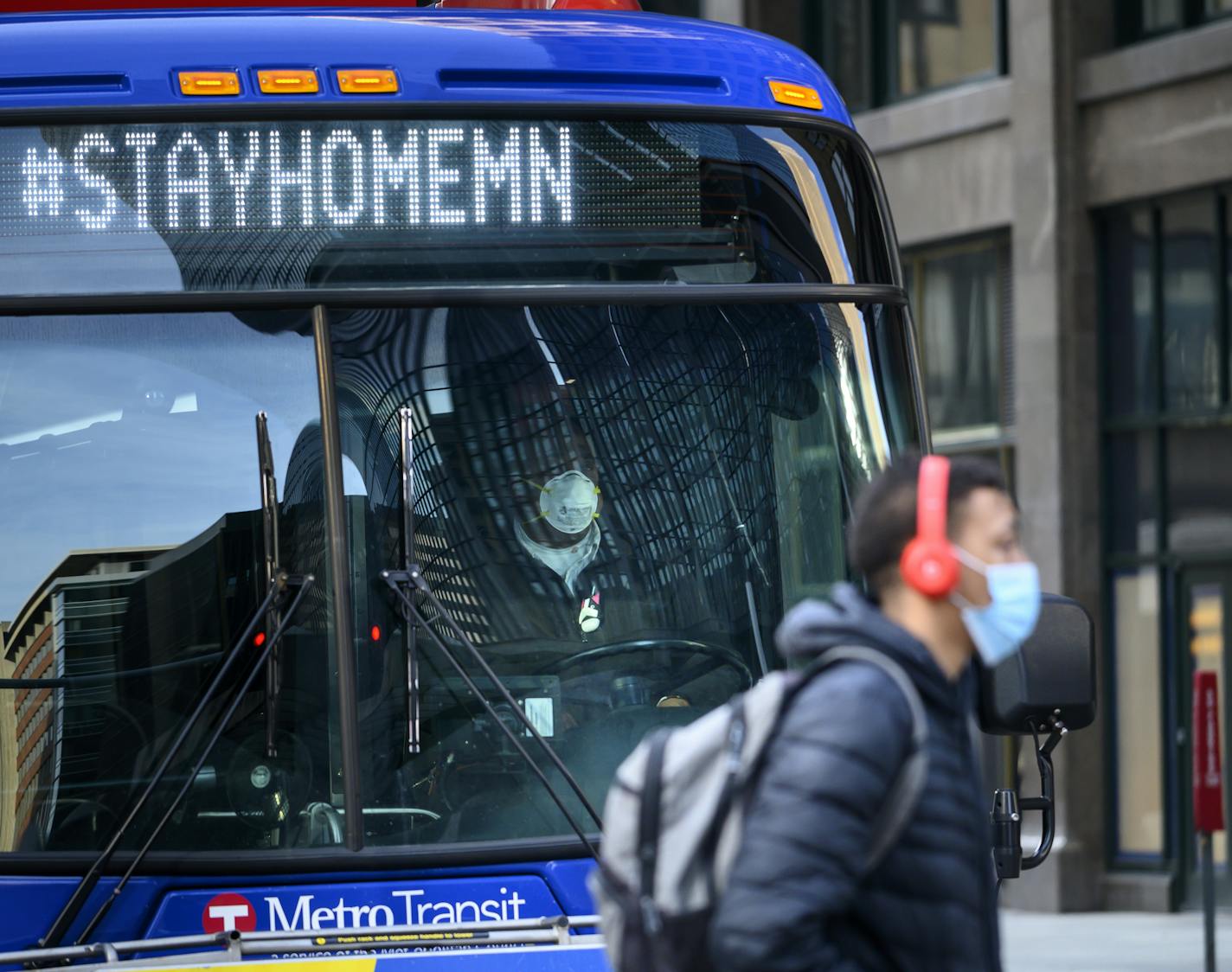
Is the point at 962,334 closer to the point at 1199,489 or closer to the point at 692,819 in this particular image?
the point at 1199,489

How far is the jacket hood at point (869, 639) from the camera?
Result: 7.88ft

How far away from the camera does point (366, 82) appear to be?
4.49 meters

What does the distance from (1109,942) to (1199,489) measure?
3.59m

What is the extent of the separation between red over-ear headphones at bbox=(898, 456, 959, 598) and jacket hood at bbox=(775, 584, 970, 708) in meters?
0.06

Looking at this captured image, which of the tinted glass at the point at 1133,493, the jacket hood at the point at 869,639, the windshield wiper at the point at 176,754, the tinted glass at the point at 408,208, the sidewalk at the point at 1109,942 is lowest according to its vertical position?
the sidewalk at the point at 1109,942

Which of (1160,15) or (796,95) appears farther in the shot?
(1160,15)

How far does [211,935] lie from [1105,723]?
13.3 metres

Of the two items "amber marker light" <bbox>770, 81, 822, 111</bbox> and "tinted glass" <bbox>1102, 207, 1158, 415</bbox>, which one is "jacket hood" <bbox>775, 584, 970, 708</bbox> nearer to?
"amber marker light" <bbox>770, 81, 822, 111</bbox>

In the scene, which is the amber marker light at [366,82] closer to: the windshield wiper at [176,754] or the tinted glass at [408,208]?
the tinted glass at [408,208]

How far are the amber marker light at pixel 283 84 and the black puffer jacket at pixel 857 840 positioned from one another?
94.6 inches

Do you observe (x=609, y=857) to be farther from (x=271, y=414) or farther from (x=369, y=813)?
(x=271, y=414)

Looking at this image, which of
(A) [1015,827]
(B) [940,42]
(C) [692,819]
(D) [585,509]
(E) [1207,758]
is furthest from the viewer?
(B) [940,42]

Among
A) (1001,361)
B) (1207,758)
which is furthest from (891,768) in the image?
(1001,361)

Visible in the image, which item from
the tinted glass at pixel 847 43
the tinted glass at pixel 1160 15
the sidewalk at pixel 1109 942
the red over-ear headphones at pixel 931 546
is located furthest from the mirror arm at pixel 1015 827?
the tinted glass at pixel 847 43
